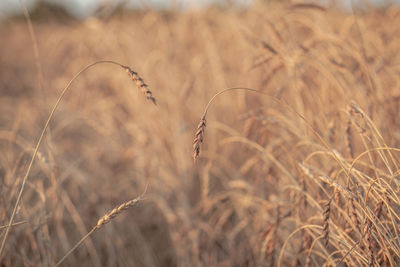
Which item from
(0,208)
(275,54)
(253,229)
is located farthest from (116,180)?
(275,54)

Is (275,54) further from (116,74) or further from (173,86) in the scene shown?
(116,74)

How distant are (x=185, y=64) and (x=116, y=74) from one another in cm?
65

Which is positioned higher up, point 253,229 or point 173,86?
point 173,86

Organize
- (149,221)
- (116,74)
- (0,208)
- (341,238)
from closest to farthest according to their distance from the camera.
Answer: (341,238), (0,208), (149,221), (116,74)

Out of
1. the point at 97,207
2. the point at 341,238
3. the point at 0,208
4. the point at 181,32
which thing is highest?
the point at 181,32

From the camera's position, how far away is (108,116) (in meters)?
2.49

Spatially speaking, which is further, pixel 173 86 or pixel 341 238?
pixel 173 86

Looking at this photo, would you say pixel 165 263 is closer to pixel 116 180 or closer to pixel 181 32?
pixel 116 180

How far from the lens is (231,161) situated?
211 centimetres

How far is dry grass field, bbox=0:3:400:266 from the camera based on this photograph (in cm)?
108

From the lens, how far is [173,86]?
213cm

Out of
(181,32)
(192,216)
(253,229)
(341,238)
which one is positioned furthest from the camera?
(181,32)

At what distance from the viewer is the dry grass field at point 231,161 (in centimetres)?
108

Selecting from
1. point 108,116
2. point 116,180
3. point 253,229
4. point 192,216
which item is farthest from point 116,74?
point 253,229
